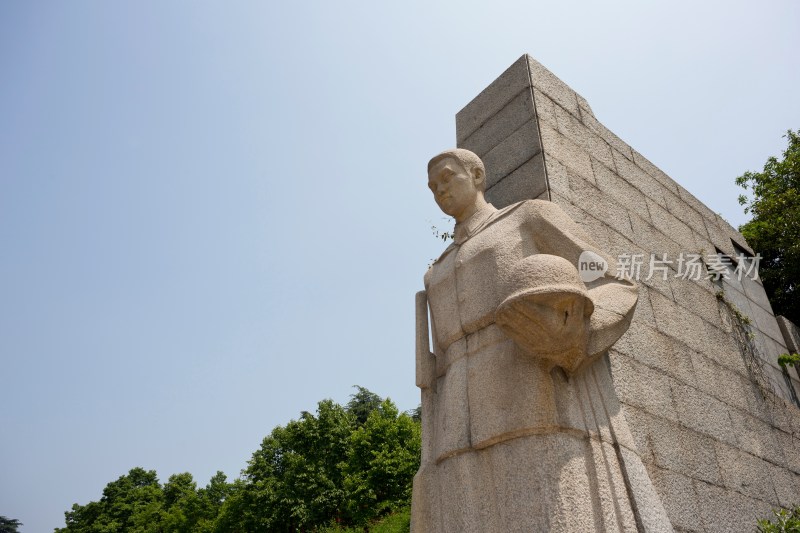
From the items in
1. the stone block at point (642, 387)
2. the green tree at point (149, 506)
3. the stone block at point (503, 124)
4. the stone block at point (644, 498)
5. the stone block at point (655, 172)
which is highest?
the green tree at point (149, 506)

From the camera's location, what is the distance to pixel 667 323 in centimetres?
450

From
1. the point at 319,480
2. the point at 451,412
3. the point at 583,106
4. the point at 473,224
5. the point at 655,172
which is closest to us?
the point at 451,412

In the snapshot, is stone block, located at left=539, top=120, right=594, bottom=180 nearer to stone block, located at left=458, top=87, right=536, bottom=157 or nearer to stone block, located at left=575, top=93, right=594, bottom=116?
stone block, located at left=458, top=87, right=536, bottom=157

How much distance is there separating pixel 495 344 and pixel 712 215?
15.6 ft

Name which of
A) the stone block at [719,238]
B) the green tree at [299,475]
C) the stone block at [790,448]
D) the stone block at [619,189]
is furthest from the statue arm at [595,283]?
the green tree at [299,475]

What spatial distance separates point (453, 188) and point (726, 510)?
269cm

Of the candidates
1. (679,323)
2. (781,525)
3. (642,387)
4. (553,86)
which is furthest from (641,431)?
(553,86)

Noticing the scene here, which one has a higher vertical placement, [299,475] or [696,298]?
[299,475]

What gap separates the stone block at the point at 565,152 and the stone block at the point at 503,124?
21 cm

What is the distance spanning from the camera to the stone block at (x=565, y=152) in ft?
14.7

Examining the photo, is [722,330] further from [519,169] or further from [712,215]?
[519,169]

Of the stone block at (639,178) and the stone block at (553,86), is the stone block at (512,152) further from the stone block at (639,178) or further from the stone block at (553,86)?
the stone block at (639,178)
